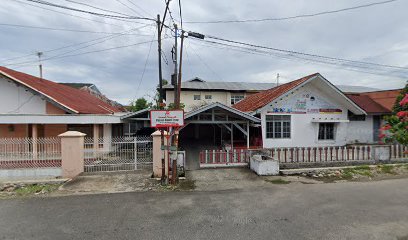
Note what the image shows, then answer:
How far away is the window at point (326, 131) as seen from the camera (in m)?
13.6

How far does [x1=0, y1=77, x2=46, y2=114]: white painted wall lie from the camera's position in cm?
1138

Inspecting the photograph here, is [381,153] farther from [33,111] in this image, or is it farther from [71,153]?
[33,111]

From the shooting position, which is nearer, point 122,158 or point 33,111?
point 122,158

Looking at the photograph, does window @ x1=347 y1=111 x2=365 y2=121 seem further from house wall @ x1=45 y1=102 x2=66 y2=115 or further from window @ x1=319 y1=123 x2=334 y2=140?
house wall @ x1=45 y1=102 x2=66 y2=115

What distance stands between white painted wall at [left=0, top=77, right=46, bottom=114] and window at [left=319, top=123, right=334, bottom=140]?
1728 centimetres

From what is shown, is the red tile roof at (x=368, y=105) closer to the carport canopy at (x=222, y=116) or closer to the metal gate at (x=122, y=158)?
the carport canopy at (x=222, y=116)

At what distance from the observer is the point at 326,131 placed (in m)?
13.7

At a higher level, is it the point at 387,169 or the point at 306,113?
the point at 306,113

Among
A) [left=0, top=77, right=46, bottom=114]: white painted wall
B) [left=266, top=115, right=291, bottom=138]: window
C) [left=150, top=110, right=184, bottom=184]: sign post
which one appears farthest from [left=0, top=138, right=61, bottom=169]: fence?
[left=266, top=115, right=291, bottom=138]: window

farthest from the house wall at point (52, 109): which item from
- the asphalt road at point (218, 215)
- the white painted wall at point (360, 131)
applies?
the white painted wall at point (360, 131)

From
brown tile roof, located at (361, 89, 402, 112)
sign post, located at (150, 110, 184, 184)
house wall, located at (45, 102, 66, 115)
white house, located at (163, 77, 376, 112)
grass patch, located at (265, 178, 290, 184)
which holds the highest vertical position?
white house, located at (163, 77, 376, 112)

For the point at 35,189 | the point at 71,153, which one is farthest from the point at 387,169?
the point at 35,189

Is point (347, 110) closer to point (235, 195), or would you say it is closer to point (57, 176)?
point (235, 195)

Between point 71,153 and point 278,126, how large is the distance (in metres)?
11.0
